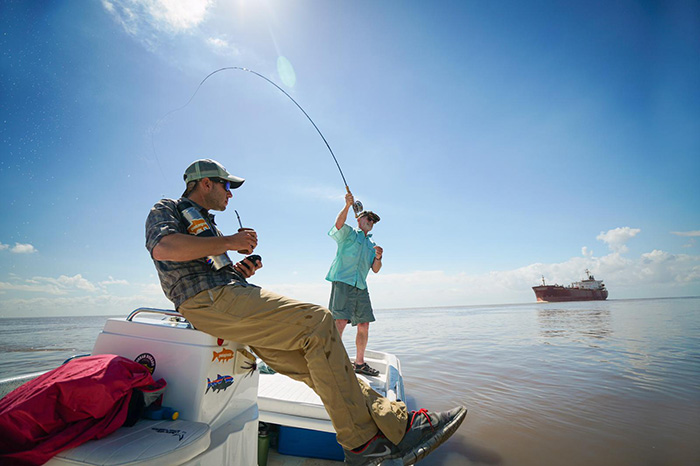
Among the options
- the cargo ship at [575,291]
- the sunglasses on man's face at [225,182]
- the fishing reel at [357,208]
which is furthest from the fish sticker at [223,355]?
the cargo ship at [575,291]

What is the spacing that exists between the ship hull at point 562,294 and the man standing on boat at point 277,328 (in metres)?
56.8

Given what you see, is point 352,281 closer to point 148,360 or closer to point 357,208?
point 357,208

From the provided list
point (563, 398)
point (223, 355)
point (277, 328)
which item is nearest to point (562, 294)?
point (563, 398)

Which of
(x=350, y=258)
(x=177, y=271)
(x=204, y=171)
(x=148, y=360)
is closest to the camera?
(x=148, y=360)

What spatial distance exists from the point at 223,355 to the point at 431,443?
1.31 meters

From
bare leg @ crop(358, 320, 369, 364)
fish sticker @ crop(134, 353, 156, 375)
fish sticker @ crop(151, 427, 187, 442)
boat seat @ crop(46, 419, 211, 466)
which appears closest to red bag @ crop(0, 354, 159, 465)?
boat seat @ crop(46, 419, 211, 466)

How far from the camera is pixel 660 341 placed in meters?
7.78

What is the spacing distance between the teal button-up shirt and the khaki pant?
91.4 inches

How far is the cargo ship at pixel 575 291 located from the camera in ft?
160

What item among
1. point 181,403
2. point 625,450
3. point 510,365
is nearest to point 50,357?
point 181,403

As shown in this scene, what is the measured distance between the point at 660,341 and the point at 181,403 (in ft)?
36.4

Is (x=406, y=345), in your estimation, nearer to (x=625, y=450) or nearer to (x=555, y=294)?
(x=625, y=450)

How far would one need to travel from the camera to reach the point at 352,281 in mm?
3986

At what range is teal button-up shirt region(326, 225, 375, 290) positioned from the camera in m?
4.01
